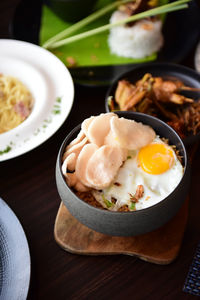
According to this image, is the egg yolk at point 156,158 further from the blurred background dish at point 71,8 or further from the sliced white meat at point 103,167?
the blurred background dish at point 71,8

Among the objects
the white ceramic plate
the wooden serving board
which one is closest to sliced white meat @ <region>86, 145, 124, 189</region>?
the wooden serving board

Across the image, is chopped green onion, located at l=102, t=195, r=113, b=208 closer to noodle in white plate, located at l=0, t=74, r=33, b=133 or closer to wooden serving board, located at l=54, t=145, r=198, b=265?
wooden serving board, located at l=54, t=145, r=198, b=265

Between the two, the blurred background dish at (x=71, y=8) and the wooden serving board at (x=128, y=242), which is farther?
the blurred background dish at (x=71, y=8)

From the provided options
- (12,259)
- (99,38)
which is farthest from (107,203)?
(99,38)

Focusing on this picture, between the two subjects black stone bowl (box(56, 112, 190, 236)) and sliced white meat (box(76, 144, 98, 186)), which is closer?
black stone bowl (box(56, 112, 190, 236))

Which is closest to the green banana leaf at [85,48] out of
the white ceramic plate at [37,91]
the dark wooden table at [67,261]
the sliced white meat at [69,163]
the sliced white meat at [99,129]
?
the white ceramic plate at [37,91]
